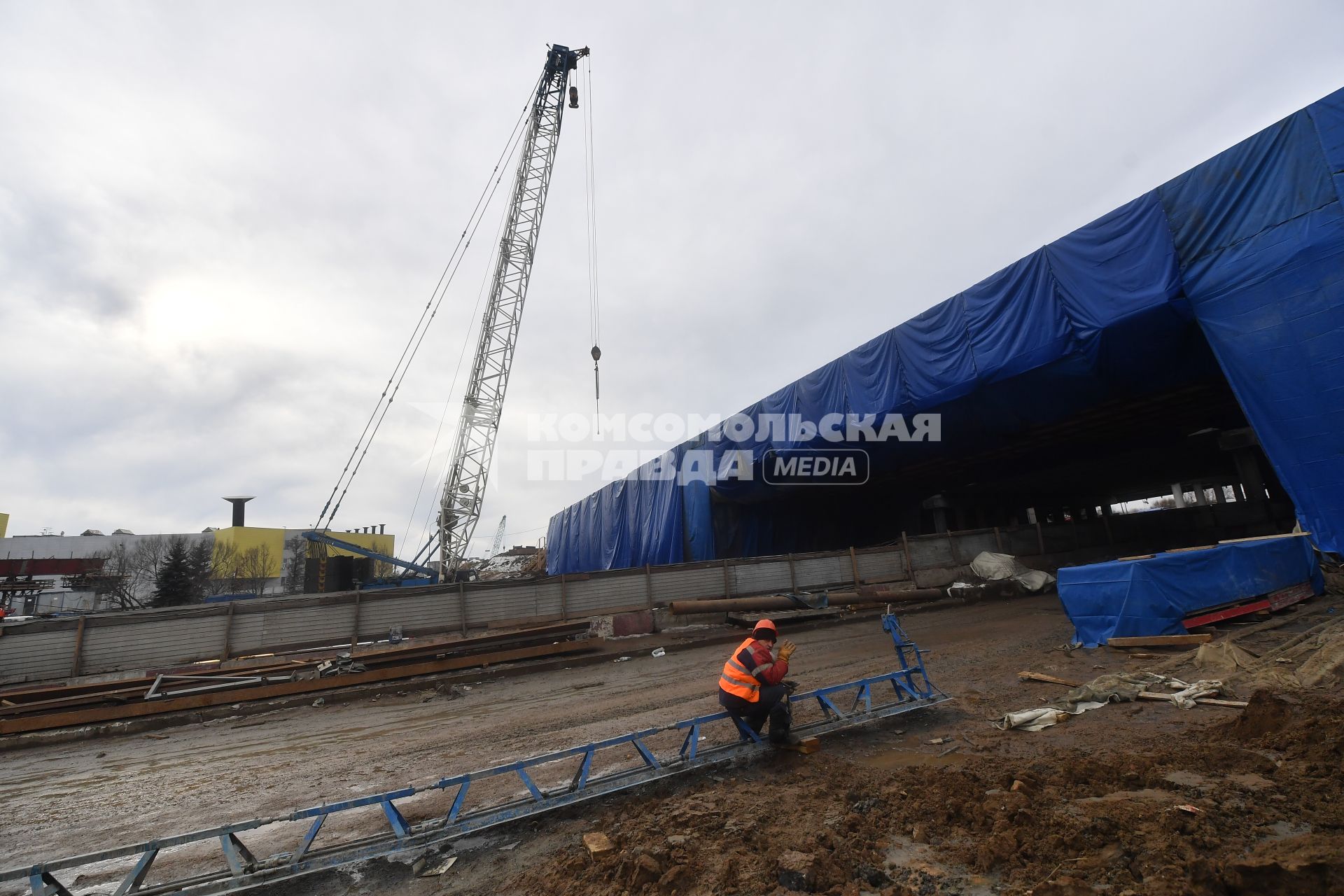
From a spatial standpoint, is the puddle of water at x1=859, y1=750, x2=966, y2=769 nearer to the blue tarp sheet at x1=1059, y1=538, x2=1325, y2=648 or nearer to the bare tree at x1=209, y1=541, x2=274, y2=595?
the blue tarp sheet at x1=1059, y1=538, x2=1325, y2=648

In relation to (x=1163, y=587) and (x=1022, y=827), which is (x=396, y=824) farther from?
(x=1163, y=587)

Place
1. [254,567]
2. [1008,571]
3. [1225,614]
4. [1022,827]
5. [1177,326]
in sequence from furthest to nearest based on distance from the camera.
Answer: [254,567]
[1008,571]
[1177,326]
[1225,614]
[1022,827]

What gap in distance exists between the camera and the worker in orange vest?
18.2 feet

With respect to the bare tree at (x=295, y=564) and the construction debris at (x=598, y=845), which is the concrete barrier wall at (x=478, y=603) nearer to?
the construction debris at (x=598, y=845)

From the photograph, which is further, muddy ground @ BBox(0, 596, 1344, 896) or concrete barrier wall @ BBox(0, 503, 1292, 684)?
concrete barrier wall @ BBox(0, 503, 1292, 684)

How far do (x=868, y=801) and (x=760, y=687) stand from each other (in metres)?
1.39

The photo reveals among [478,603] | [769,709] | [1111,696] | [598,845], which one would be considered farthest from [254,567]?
[1111,696]

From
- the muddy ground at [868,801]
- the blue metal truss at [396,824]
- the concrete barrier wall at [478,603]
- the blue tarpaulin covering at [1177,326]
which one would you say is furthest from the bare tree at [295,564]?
the blue metal truss at [396,824]

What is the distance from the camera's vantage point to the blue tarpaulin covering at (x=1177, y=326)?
992 centimetres

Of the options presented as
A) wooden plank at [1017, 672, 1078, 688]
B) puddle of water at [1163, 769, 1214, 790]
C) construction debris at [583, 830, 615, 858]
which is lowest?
wooden plank at [1017, 672, 1078, 688]

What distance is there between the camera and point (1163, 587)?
8.77 meters

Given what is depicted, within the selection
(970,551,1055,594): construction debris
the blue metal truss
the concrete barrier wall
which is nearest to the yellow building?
the concrete barrier wall

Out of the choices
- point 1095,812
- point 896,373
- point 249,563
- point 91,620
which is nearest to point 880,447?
point 896,373

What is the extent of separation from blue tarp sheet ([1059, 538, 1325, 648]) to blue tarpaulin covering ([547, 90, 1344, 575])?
5.39 ft
